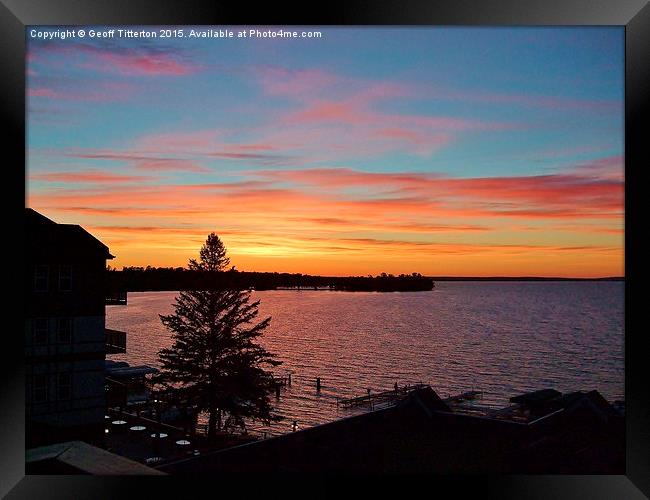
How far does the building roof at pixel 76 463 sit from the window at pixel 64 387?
4.66 m

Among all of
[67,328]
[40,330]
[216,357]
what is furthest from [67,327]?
[216,357]

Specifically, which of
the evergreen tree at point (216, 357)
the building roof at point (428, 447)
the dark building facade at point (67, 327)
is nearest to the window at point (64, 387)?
the dark building facade at point (67, 327)

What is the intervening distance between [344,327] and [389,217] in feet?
46.1

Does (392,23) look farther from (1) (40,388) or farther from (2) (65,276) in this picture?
(1) (40,388)

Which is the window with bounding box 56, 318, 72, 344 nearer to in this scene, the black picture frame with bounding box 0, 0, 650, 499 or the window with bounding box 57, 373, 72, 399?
the window with bounding box 57, 373, 72, 399

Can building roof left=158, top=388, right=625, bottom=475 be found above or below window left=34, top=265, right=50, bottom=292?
below

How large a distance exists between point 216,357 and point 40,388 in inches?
336

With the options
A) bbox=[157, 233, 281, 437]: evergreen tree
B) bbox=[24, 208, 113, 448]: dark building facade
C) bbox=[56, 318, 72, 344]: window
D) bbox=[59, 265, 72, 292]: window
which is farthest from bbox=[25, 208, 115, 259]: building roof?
bbox=[157, 233, 281, 437]: evergreen tree

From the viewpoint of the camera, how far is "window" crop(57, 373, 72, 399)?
9.23 meters

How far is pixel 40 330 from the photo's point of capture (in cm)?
959

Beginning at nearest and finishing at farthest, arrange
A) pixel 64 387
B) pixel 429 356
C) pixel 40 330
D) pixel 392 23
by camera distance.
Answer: pixel 392 23, pixel 64 387, pixel 40 330, pixel 429 356

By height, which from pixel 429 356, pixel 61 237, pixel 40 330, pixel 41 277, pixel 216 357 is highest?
pixel 61 237

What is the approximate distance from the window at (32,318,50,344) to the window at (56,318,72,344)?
0.72ft

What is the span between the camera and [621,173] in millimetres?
4449
